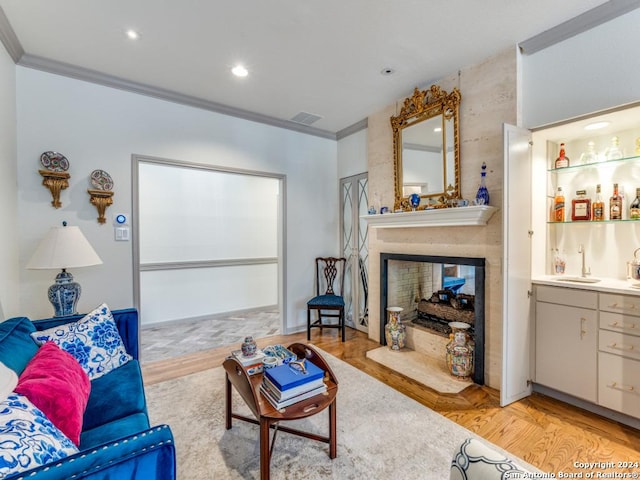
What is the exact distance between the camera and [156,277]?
4547 mm

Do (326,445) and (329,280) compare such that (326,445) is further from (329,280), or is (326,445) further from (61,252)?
(329,280)

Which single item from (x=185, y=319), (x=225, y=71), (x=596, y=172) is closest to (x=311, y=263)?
(x=185, y=319)

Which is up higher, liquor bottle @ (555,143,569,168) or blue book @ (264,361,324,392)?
liquor bottle @ (555,143,569,168)

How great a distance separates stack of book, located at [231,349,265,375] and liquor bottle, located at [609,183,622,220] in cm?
280

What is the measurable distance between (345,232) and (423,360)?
2012 millimetres

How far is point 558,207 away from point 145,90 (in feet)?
13.2

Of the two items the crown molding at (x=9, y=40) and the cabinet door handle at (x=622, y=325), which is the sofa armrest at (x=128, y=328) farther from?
the cabinet door handle at (x=622, y=325)

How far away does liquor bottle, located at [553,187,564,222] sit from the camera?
8.52 feet

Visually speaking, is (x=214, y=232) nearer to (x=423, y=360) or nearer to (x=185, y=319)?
(x=185, y=319)

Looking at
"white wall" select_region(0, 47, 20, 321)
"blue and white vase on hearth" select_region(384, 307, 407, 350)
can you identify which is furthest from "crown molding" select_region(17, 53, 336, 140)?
"blue and white vase on hearth" select_region(384, 307, 407, 350)

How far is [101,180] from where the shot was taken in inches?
114

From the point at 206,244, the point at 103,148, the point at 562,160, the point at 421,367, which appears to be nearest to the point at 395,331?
the point at 421,367

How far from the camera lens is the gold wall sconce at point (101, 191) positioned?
2861 millimetres

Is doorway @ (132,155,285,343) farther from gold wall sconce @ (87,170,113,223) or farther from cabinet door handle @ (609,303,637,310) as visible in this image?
cabinet door handle @ (609,303,637,310)
